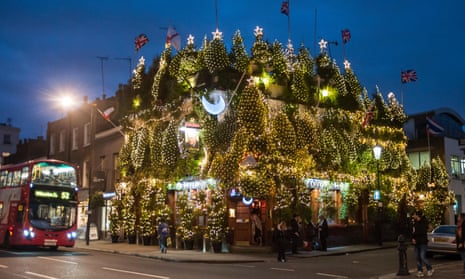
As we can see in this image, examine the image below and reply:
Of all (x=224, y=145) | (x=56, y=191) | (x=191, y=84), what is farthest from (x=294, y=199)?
(x=56, y=191)

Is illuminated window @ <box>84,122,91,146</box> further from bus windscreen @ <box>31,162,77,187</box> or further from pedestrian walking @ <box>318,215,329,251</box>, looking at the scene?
pedestrian walking @ <box>318,215,329,251</box>

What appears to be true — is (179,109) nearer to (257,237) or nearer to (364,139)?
(257,237)

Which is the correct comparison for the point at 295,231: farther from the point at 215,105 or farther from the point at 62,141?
the point at 62,141

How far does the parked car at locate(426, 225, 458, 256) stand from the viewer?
813 inches

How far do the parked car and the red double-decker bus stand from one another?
53.0 feet

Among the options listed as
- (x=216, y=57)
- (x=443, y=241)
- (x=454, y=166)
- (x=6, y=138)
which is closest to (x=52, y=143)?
(x=216, y=57)

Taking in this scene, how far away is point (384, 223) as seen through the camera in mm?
32781

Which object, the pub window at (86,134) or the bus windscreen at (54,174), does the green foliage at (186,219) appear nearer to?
the bus windscreen at (54,174)

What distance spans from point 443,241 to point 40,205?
57.5 ft

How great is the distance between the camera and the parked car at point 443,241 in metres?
20.7

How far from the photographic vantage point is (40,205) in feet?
78.1

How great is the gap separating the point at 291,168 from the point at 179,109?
7.20 m

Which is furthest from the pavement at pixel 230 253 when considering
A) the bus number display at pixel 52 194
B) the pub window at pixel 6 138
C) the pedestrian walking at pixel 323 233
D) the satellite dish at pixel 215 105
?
the pub window at pixel 6 138

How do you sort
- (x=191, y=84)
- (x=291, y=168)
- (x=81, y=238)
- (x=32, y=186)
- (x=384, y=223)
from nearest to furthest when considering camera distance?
(x=32, y=186)
(x=291, y=168)
(x=191, y=84)
(x=384, y=223)
(x=81, y=238)
